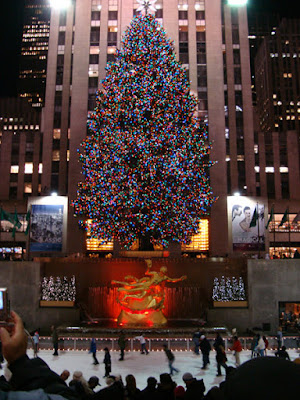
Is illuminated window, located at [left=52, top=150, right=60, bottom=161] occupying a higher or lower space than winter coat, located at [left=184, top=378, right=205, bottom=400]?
higher

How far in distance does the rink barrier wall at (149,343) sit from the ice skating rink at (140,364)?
64 centimetres

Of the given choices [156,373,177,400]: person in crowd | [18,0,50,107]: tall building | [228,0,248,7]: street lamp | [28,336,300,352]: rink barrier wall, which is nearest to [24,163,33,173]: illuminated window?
[228,0,248,7]: street lamp

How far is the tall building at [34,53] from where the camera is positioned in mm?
184125

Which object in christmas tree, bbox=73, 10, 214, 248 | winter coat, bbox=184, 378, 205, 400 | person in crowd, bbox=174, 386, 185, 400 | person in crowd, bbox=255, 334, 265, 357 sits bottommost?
person in crowd, bbox=255, 334, 265, 357

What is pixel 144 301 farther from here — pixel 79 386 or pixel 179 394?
pixel 179 394

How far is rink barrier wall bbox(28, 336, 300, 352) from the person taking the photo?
21719 millimetres

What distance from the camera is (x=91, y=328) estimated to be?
2498 cm

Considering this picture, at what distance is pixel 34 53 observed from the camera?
627 feet

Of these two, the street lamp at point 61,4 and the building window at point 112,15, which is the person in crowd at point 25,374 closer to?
the building window at point 112,15

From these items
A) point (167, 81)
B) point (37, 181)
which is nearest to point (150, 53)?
point (167, 81)

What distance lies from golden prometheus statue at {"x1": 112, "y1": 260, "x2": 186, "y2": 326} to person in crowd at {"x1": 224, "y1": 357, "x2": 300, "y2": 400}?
24.5 meters

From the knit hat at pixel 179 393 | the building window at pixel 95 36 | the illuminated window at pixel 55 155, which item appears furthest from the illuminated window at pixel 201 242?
the knit hat at pixel 179 393

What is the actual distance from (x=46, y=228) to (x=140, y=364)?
2999 cm

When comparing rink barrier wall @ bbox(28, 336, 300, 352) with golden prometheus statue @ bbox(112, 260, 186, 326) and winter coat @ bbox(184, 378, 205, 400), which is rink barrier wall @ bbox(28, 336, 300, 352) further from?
winter coat @ bbox(184, 378, 205, 400)
